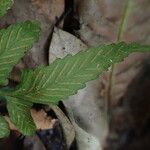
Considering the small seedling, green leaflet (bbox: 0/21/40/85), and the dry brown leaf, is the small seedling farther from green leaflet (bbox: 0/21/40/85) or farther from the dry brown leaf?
the dry brown leaf

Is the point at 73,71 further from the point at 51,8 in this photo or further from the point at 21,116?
the point at 51,8

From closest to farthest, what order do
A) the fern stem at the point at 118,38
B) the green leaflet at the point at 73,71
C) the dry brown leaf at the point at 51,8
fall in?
the green leaflet at the point at 73,71
the fern stem at the point at 118,38
the dry brown leaf at the point at 51,8

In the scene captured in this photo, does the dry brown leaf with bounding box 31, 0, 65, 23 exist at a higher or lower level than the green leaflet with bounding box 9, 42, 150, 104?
higher

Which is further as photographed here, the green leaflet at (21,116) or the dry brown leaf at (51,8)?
the dry brown leaf at (51,8)

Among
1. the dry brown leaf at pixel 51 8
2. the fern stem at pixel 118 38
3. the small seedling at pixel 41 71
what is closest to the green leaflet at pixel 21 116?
the small seedling at pixel 41 71

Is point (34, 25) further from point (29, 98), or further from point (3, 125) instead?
point (3, 125)

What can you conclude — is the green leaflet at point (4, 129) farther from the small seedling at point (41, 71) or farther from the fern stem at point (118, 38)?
the fern stem at point (118, 38)

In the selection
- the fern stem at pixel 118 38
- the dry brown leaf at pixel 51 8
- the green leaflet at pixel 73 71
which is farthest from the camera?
the dry brown leaf at pixel 51 8

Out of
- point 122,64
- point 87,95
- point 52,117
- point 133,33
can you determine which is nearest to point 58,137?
point 52,117

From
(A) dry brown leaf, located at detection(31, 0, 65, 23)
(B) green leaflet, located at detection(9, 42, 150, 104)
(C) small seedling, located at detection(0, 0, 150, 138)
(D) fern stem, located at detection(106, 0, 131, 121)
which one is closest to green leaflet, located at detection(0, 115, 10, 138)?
(C) small seedling, located at detection(0, 0, 150, 138)
